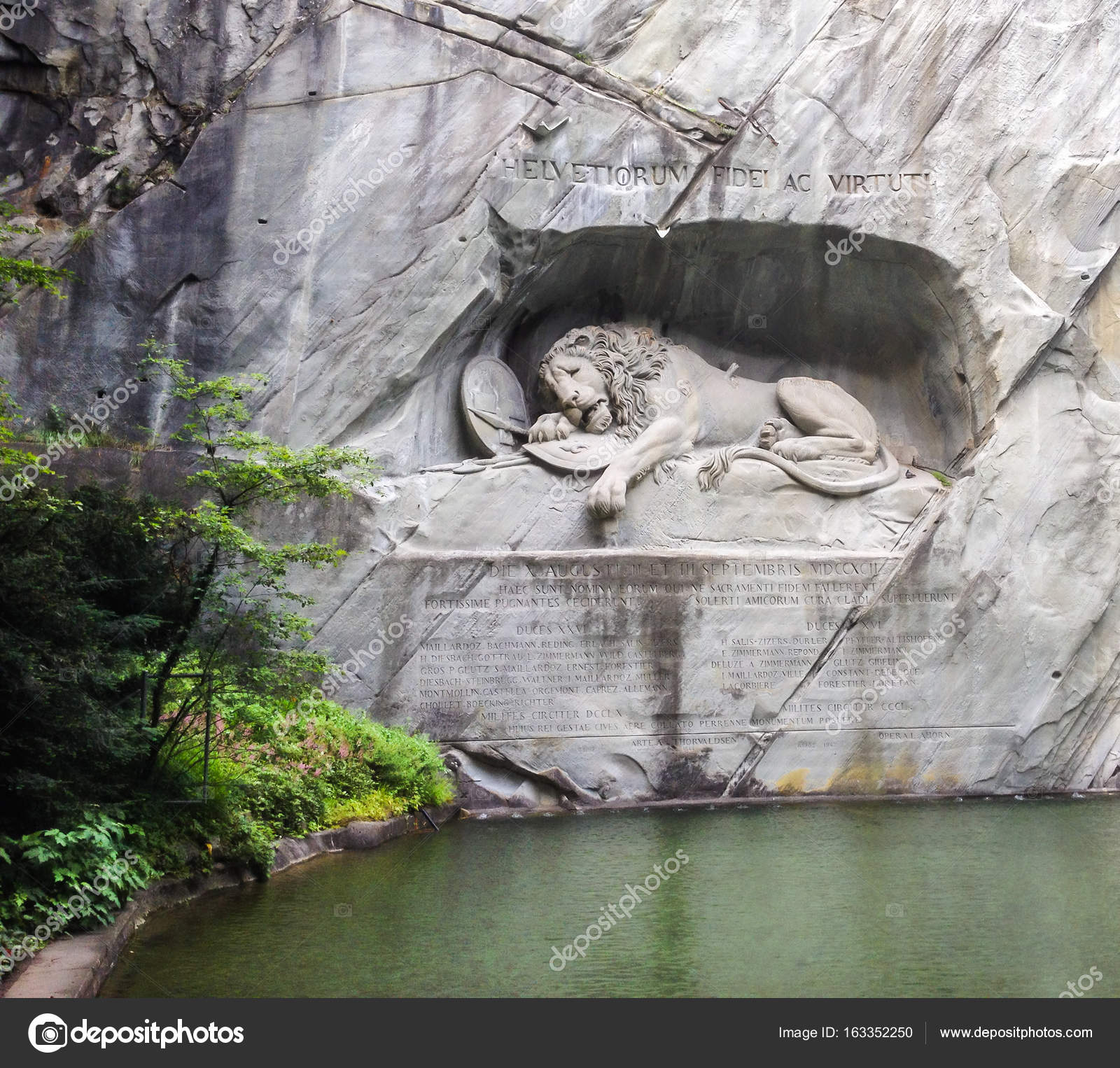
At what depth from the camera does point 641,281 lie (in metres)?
13.7

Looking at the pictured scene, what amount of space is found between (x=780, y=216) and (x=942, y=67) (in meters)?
2.39

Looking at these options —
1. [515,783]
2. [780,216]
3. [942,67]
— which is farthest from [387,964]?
[942,67]

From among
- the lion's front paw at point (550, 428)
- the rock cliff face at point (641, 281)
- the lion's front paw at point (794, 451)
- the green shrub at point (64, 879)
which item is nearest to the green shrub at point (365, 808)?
the rock cliff face at point (641, 281)

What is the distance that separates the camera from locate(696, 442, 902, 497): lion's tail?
12719 millimetres

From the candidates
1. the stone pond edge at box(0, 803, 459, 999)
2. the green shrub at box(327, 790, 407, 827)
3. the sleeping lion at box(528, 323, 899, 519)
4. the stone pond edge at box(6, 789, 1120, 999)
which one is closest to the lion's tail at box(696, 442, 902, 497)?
the sleeping lion at box(528, 323, 899, 519)

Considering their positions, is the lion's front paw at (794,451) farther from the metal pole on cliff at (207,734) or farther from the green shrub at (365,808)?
the metal pole on cliff at (207,734)

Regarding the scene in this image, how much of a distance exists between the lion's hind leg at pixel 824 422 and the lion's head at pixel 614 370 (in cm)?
142

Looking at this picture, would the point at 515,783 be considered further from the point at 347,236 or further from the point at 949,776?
the point at 347,236

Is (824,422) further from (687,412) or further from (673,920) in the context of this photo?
(673,920)

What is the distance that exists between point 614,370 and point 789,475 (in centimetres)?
204

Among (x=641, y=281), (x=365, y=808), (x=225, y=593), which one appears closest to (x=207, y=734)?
(x=225, y=593)

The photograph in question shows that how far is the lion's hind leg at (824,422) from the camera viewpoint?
1320 centimetres

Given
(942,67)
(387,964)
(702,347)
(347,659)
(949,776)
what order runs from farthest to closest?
(702,347) < (942,67) < (949,776) < (347,659) < (387,964)

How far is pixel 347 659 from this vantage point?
11.6m
